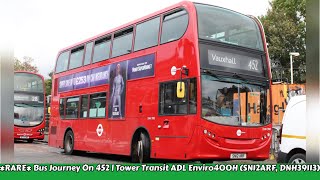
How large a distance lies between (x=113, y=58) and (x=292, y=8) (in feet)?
88.8

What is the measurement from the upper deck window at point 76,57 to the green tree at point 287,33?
72.8 ft

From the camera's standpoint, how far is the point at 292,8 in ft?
121

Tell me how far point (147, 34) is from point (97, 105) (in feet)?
11.5

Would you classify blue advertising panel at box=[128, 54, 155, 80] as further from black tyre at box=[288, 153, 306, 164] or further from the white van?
black tyre at box=[288, 153, 306, 164]

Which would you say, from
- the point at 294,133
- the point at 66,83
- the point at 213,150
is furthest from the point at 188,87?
the point at 66,83

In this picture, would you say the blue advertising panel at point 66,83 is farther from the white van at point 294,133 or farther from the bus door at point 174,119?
the white van at point 294,133

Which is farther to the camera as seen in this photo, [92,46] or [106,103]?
[92,46]

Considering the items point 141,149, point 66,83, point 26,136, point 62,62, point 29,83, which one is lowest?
point 26,136

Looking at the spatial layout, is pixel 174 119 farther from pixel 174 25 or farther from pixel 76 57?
pixel 76 57

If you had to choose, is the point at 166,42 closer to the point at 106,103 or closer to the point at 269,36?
the point at 106,103

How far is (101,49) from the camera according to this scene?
14805 millimetres

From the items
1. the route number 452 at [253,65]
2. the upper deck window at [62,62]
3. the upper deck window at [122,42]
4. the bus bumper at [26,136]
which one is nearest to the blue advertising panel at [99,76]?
the upper deck window at [122,42]

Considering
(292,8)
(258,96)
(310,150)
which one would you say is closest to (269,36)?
(292,8)

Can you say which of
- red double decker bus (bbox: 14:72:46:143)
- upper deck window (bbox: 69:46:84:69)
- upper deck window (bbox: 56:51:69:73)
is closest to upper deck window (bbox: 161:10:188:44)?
upper deck window (bbox: 69:46:84:69)
